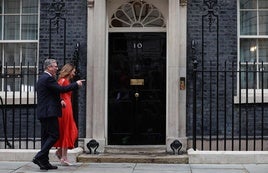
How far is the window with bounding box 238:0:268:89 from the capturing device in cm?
1148

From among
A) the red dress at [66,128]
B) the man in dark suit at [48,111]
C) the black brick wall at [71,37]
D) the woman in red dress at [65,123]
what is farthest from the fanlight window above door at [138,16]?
the man in dark suit at [48,111]

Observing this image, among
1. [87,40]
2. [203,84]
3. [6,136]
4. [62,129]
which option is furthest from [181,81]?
[6,136]

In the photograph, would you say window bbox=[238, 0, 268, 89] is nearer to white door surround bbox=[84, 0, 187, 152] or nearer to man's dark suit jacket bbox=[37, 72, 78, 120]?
white door surround bbox=[84, 0, 187, 152]

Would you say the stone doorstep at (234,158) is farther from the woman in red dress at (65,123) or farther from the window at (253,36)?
the woman in red dress at (65,123)

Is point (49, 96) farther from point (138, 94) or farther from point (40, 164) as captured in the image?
point (138, 94)

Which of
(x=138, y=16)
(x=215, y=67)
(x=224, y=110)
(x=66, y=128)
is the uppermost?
(x=138, y=16)

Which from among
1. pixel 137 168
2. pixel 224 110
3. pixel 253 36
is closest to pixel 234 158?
pixel 224 110

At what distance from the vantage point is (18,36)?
11852mm

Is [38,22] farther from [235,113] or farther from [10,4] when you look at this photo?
[235,113]

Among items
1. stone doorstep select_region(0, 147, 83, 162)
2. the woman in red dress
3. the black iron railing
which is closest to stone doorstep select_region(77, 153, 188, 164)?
stone doorstep select_region(0, 147, 83, 162)

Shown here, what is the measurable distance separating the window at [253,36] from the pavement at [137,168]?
2618 millimetres

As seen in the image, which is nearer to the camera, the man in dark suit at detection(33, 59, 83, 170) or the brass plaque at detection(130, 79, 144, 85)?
the man in dark suit at detection(33, 59, 83, 170)

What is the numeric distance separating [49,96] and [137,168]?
200 cm

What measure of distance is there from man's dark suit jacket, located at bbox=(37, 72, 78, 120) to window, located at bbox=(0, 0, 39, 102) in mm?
2938
